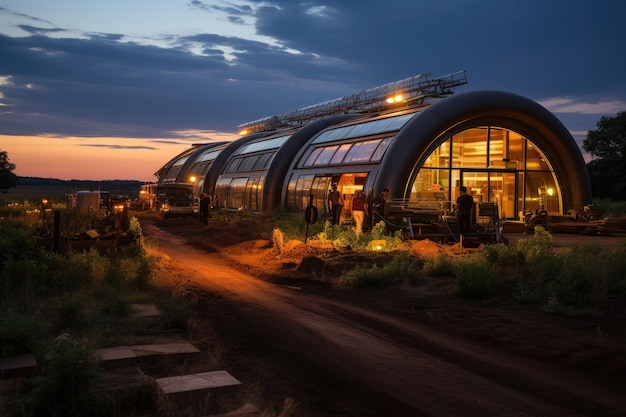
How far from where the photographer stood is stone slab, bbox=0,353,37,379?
628 cm

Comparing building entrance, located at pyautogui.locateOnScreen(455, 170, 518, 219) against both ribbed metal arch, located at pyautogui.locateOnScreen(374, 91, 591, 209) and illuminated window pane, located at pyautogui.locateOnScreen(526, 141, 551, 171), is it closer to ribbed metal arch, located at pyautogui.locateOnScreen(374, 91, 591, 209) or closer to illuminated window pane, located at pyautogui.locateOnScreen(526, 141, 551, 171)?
illuminated window pane, located at pyautogui.locateOnScreen(526, 141, 551, 171)

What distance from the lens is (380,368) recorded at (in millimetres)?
7570

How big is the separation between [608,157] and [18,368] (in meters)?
55.1

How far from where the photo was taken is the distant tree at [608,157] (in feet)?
170

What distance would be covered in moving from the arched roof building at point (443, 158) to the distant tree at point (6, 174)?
39.1m

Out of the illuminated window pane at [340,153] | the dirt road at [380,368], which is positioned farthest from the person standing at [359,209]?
the dirt road at [380,368]

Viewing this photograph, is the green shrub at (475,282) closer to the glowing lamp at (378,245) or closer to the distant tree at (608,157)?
the glowing lamp at (378,245)

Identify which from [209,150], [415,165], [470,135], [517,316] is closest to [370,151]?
[415,165]

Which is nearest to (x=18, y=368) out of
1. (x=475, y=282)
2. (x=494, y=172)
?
(x=475, y=282)

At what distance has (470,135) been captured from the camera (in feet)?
94.3

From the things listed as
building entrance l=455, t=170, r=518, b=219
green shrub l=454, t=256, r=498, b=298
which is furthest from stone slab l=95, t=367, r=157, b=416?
building entrance l=455, t=170, r=518, b=219

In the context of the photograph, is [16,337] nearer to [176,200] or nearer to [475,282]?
[475,282]

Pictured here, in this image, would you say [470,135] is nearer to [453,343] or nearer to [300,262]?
[300,262]

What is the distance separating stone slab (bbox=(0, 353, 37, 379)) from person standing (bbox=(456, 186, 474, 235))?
50.6 ft
